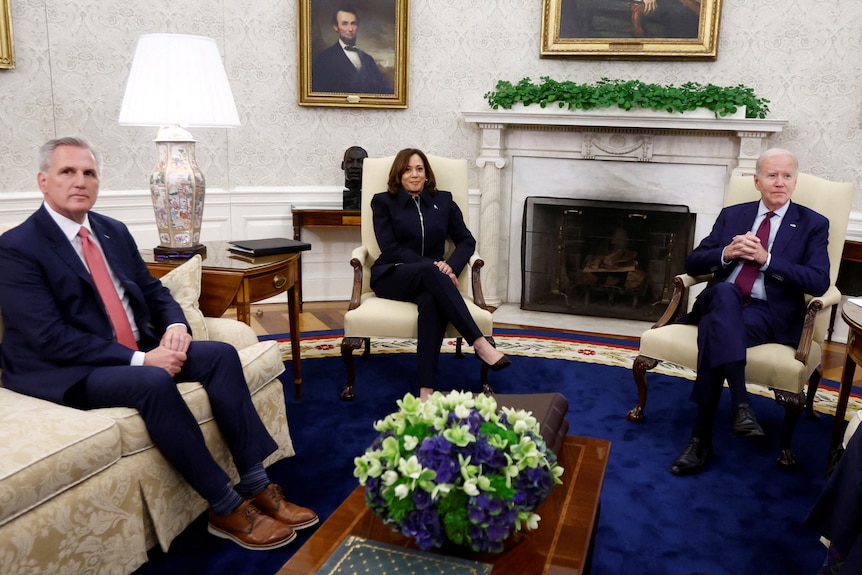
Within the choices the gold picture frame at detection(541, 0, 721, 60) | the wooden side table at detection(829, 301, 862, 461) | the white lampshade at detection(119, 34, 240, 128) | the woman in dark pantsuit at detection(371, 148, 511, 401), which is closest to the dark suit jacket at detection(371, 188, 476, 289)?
the woman in dark pantsuit at detection(371, 148, 511, 401)

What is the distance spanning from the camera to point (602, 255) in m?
5.10

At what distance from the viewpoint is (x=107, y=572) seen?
6.31ft

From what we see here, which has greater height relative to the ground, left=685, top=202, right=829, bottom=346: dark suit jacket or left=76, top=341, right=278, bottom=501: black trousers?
left=685, top=202, right=829, bottom=346: dark suit jacket

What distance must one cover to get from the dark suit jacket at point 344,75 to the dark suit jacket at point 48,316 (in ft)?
10.3

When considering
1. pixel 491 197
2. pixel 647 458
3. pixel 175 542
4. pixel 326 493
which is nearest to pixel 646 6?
pixel 491 197

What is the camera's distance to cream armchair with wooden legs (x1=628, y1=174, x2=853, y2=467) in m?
2.73

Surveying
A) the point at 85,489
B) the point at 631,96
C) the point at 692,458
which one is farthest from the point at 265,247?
the point at 631,96

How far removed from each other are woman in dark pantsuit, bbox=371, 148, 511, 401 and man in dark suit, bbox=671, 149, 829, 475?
2.94ft

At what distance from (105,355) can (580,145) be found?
357 centimetres

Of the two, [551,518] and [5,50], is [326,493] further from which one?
[5,50]

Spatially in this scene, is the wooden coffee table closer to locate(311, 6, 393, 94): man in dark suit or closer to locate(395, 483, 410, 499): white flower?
locate(395, 483, 410, 499): white flower

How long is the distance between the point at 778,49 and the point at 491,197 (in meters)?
2.04

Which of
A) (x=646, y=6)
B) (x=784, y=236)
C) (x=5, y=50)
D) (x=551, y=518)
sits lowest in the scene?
(x=551, y=518)

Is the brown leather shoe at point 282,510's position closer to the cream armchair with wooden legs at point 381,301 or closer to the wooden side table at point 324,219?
the cream armchair with wooden legs at point 381,301
